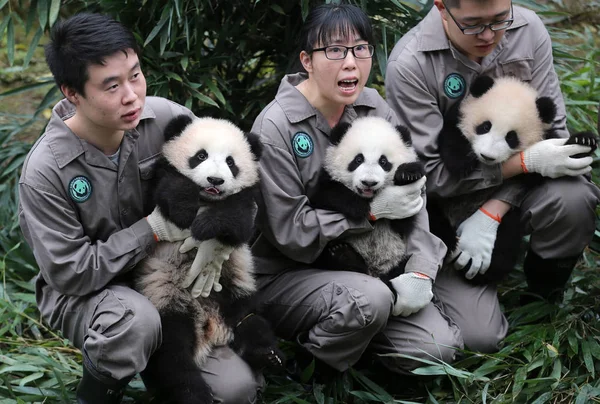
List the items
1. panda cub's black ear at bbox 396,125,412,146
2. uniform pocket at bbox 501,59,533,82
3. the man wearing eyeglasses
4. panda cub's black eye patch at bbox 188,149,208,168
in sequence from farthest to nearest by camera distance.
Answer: uniform pocket at bbox 501,59,533,82, the man wearing eyeglasses, panda cub's black ear at bbox 396,125,412,146, panda cub's black eye patch at bbox 188,149,208,168

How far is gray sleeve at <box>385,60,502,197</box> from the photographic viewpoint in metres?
3.56

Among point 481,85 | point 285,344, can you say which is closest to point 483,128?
point 481,85

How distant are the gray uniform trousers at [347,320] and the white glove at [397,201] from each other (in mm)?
273

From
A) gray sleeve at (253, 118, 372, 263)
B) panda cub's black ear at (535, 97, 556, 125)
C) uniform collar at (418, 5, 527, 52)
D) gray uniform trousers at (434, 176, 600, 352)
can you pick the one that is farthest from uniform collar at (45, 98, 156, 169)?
panda cub's black ear at (535, 97, 556, 125)

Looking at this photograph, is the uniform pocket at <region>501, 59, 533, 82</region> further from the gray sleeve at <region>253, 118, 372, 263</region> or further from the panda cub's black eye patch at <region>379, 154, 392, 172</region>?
the gray sleeve at <region>253, 118, 372, 263</region>

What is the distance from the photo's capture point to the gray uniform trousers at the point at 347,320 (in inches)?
124

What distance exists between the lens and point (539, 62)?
3750mm

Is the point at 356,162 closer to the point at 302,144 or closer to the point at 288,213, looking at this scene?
the point at 302,144

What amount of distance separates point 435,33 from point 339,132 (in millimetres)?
705

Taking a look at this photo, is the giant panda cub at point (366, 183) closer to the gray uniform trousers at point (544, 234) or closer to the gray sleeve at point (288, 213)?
the gray sleeve at point (288, 213)

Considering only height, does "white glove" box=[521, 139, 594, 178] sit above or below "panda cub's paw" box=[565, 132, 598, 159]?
below

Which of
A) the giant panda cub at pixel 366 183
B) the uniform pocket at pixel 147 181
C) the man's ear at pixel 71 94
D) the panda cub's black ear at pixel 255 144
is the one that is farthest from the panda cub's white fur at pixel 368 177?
the man's ear at pixel 71 94

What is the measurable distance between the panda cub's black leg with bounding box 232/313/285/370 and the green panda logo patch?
1.33 meters

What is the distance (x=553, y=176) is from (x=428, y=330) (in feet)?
2.82
